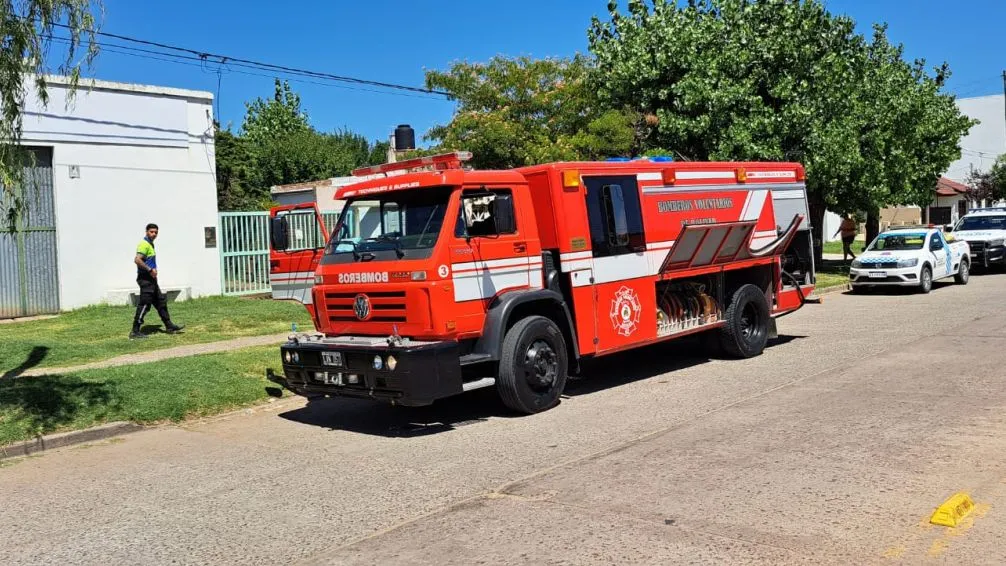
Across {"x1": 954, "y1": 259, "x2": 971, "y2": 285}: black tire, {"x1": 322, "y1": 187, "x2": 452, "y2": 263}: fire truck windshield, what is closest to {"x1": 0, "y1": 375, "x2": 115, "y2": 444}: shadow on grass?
{"x1": 322, "y1": 187, "x2": 452, "y2": 263}: fire truck windshield

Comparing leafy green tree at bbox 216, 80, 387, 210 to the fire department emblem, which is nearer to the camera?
the fire department emblem

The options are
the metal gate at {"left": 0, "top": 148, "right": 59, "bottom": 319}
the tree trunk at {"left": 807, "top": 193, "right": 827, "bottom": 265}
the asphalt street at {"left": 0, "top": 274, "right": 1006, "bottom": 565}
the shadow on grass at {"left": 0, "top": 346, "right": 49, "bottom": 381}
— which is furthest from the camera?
the tree trunk at {"left": 807, "top": 193, "right": 827, "bottom": 265}

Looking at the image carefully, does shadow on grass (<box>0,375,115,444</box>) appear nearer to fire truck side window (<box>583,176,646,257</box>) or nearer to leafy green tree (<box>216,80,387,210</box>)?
fire truck side window (<box>583,176,646,257</box>)

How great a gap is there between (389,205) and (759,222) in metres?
5.92

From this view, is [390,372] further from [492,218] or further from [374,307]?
[492,218]

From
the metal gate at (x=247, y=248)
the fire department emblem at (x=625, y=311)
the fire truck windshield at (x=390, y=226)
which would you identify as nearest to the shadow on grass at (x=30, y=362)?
the fire truck windshield at (x=390, y=226)

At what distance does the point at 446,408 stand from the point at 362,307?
1.66m

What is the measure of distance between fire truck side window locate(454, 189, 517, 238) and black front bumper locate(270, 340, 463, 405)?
1.16 m

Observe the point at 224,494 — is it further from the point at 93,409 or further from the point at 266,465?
the point at 93,409

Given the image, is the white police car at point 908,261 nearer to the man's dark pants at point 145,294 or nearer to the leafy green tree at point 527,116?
the leafy green tree at point 527,116

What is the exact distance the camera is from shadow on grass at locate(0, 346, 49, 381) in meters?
10.6

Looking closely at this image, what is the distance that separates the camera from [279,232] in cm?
957

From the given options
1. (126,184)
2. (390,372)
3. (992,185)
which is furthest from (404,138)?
(992,185)

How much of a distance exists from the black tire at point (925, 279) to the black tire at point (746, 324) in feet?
31.3
